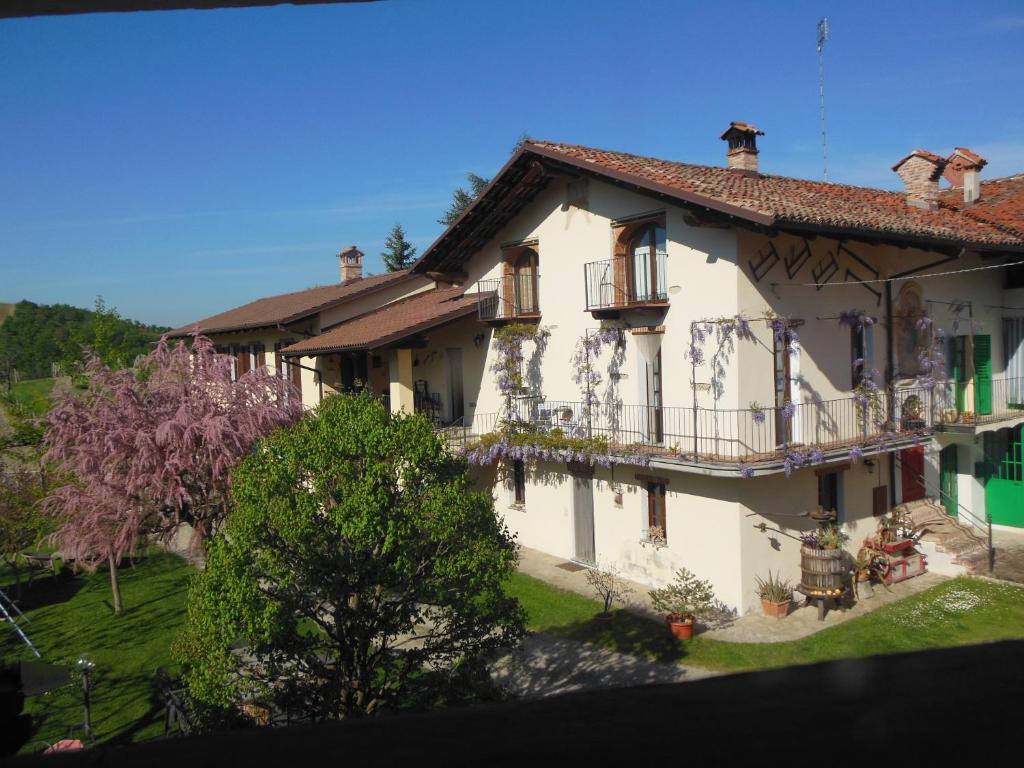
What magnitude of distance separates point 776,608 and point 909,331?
6995 mm

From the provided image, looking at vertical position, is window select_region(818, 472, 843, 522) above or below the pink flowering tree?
below

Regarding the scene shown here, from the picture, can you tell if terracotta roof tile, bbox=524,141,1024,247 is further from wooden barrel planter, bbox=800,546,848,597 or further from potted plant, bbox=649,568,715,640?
potted plant, bbox=649,568,715,640

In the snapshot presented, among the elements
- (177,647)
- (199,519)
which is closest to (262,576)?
(177,647)

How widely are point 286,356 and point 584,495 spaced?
11038 mm

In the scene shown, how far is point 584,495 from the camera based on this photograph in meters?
18.0

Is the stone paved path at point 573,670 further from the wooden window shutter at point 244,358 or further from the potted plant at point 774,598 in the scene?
the wooden window shutter at point 244,358

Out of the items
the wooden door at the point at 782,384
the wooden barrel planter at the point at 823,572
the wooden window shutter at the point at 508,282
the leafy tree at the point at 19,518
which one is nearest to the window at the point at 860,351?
the wooden door at the point at 782,384

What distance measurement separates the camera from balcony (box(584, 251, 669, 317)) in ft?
51.1

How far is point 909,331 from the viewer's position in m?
16.7

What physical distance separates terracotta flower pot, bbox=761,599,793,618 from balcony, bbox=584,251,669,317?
19.3ft

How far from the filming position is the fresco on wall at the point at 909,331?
53.8 ft

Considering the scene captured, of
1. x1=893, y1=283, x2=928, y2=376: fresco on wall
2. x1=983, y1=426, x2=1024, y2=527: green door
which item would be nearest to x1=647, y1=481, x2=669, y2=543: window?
x1=893, y1=283, x2=928, y2=376: fresco on wall

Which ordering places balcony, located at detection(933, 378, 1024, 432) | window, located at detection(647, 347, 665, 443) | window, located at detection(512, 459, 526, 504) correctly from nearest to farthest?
window, located at detection(647, 347, 665, 443) → balcony, located at detection(933, 378, 1024, 432) → window, located at detection(512, 459, 526, 504)

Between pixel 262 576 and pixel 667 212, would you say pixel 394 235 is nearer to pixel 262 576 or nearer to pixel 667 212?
pixel 667 212
